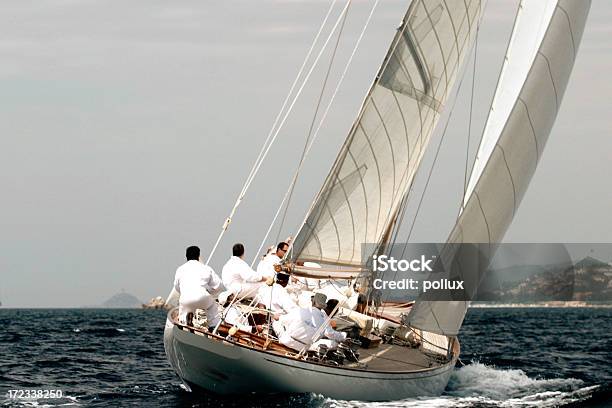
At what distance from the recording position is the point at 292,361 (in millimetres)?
15828

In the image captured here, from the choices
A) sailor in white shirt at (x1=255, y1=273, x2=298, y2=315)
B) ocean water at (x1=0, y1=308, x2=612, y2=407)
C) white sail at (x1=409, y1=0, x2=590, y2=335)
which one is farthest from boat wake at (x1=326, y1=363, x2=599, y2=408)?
sailor in white shirt at (x1=255, y1=273, x2=298, y2=315)

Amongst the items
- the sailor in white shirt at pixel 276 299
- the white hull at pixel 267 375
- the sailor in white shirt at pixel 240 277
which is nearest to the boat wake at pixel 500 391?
the white hull at pixel 267 375

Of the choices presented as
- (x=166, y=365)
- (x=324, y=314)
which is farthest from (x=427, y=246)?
(x=166, y=365)

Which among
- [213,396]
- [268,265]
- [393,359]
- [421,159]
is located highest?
[421,159]

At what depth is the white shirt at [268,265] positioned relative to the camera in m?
19.0

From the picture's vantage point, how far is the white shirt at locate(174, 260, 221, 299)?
1670cm

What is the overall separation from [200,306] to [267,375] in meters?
1.69

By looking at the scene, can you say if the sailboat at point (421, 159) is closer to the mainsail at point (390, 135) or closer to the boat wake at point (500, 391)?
the mainsail at point (390, 135)

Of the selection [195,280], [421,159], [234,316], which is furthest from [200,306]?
[421,159]

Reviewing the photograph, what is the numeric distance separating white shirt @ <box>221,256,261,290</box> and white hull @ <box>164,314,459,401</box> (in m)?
1.51

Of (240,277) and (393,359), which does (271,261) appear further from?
(393,359)

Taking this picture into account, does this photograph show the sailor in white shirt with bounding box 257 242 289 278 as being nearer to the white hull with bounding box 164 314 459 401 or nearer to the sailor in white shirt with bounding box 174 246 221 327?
the sailor in white shirt with bounding box 174 246 221 327

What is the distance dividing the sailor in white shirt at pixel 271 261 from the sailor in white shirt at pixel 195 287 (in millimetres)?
1928

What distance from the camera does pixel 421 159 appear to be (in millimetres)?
20078
